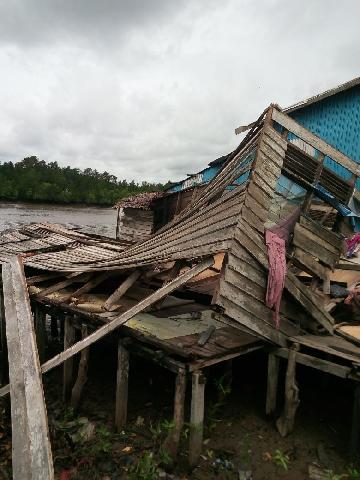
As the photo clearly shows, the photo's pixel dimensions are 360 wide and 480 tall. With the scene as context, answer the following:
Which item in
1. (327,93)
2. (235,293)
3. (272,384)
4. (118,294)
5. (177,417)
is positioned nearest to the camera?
(235,293)

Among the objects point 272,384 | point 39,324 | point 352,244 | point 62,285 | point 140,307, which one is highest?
point 352,244

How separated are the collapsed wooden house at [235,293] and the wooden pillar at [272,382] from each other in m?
0.02

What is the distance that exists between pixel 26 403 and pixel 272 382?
172 inches

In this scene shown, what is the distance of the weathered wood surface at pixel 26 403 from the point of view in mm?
3424

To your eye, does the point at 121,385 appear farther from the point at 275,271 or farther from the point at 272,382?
the point at 275,271

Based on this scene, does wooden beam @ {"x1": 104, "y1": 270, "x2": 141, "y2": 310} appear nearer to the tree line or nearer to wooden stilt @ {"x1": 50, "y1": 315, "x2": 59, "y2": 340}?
wooden stilt @ {"x1": 50, "y1": 315, "x2": 59, "y2": 340}

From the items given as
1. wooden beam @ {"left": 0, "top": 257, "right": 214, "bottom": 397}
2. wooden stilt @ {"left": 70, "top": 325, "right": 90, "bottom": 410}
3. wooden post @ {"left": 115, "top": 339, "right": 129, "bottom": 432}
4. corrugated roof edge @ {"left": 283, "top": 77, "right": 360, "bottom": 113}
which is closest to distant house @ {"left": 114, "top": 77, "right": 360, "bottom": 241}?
corrugated roof edge @ {"left": 283, "top": 77, "right": 360, "bottom": 113}

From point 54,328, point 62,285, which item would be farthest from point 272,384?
point 54,328

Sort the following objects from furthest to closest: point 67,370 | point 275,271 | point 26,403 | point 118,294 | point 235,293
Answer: point 67,370, point 118,294, point 275,271, point 235,293, point 26,403

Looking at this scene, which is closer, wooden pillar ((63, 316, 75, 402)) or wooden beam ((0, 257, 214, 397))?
wooden beam ((0, 257, 214, 397))

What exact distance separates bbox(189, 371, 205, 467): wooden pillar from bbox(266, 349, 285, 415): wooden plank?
1.56 metres

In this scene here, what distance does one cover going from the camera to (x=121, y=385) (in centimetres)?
700

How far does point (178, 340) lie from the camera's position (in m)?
6.59

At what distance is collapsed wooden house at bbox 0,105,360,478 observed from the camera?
19.0ft
